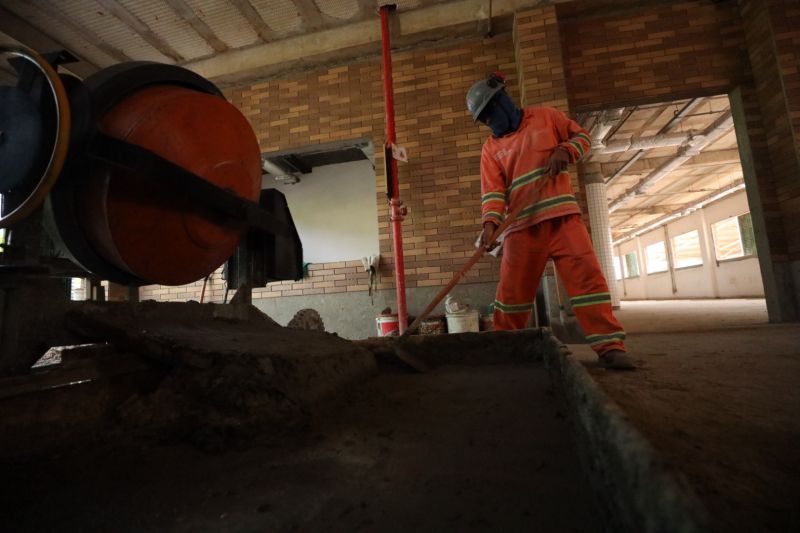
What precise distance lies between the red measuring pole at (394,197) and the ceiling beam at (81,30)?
3970 mm

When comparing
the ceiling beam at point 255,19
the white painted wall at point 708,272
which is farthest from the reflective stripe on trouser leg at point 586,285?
the white painted wall at point 708,272

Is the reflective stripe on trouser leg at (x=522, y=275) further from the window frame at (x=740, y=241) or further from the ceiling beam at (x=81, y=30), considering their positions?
the window frame at (x=740, y=241)

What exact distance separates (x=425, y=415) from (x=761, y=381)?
1.75m

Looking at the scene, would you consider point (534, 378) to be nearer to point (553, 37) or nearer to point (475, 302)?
point (475, 302)

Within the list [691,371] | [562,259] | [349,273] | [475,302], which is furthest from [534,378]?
[349,273]

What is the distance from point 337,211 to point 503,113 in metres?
5.91

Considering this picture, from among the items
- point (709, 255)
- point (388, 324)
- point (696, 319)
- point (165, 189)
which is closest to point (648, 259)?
point (709, 255)

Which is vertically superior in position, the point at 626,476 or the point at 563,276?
the point at 563,276

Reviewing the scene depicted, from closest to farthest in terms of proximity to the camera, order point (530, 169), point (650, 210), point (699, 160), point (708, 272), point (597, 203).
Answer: point (530, 169)
point (597, 203)
point (699, 160)
point (708, 272)
point (650, 210)

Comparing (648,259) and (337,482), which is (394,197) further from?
(648,259)

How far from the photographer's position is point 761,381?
6.14 ft

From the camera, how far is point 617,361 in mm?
2203

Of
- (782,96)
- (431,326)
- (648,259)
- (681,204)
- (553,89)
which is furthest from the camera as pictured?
(648,259)

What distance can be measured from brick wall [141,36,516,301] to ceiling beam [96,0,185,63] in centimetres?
157
